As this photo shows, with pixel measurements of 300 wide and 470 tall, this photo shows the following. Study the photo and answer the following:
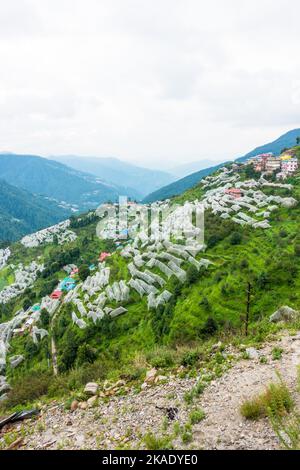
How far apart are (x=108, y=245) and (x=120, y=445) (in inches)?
3453

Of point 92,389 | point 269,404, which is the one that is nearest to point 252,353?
point 269,404

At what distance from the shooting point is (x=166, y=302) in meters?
34.8

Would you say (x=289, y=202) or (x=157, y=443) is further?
(x=289, y=202)

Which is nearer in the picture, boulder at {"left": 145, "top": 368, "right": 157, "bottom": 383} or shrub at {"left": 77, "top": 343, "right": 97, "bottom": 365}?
boulder at {"left": 145, "top": 368, "right": 157, "bottom": 383}

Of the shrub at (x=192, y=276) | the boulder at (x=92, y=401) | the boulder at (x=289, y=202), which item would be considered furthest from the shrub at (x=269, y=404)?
the boulder at (x=289, y=202)

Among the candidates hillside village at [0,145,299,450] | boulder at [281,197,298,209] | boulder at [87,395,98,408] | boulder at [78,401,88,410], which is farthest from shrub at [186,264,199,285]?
boulder at [78,401,88,410]

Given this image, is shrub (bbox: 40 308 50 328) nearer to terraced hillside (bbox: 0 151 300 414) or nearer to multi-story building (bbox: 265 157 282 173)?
terraced hillside (bbox: 0 151 300 414)

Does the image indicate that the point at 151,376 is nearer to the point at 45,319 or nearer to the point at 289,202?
the point at 45,319

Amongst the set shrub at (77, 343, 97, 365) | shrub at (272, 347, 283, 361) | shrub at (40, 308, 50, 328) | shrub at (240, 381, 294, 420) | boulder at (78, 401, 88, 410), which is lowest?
shrub at (40, 308, 50, 328)

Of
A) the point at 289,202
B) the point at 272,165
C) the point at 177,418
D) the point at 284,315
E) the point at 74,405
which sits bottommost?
the point at 74,405

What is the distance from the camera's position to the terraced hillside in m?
17.5

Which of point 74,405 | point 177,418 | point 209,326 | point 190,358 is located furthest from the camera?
point 209,326

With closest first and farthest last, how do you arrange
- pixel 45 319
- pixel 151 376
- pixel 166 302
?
pixel 151 376, pixel 166 302, pixel 45 319

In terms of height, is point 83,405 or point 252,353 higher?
point 252,353
